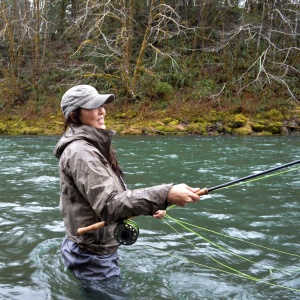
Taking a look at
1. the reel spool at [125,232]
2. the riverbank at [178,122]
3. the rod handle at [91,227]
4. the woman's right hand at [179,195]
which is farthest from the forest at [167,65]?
the woman's right hand at [179,195]

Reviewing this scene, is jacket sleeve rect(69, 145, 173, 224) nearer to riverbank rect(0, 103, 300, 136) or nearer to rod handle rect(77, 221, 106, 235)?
rod handle rect(77, 221, 106, 235)

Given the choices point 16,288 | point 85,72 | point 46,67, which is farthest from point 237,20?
point 16,288

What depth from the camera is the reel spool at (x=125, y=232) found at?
3.03 metres

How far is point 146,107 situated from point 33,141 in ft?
24.8

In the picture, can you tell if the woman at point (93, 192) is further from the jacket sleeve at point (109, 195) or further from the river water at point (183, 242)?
the river water at point (183, 242)

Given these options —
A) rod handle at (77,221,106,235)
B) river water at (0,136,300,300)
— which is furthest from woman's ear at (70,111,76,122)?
river water at (0,136,300,300)

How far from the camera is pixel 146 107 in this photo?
74.0 feet

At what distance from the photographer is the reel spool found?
3029 millimetres

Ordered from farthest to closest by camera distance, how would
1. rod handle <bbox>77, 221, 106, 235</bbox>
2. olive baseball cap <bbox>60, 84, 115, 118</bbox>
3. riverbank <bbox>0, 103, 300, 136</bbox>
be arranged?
1. riverbank <bbox>0, 103, 300, 136</bbox>
2. olive baseball cap <bbox>60, 84, 115, 118</bbox>
3. rod handle <bbox>77, 221, 106, 235</bbox>

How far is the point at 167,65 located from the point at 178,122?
6.14 meters

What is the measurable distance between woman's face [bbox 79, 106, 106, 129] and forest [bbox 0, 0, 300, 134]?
53.2 feet

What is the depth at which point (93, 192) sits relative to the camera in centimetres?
268

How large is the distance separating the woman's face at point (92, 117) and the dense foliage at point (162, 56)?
18722 mm

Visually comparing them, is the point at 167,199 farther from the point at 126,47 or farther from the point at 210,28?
the point at 210,28
